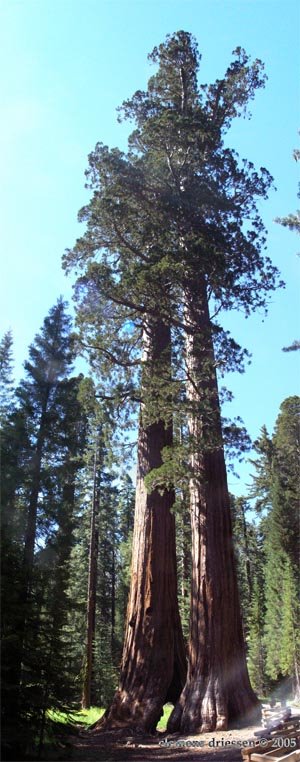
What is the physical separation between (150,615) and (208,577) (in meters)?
2.23

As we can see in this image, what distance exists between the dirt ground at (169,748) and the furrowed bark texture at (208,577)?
314 millimetres

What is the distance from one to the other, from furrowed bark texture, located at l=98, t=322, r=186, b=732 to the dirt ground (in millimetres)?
868

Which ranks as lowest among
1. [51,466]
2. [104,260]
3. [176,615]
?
[176,615]

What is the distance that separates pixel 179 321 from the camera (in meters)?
10.3

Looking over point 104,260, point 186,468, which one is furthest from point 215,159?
point 186,468

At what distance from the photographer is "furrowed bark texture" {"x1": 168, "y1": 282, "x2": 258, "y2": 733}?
7.89 m

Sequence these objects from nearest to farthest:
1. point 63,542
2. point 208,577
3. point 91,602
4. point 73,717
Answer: point 208,577 → point 63,542 → point 73,717 → point 91,602

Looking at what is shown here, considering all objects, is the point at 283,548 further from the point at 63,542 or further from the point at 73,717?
the point at 63,542

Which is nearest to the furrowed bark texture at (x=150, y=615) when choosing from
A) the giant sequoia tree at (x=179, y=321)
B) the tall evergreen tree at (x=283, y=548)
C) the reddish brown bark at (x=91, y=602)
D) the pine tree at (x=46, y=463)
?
the giant sequoia tree at (x=179, y=321)

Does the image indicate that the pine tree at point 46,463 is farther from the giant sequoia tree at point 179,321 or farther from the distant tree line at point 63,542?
the giant sequoia tree at point 179,321

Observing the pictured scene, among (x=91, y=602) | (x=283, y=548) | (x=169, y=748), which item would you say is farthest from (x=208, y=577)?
(x=283, y=548)

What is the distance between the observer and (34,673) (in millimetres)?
6754

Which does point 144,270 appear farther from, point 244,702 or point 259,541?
point 259,541

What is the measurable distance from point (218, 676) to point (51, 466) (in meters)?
6.44
